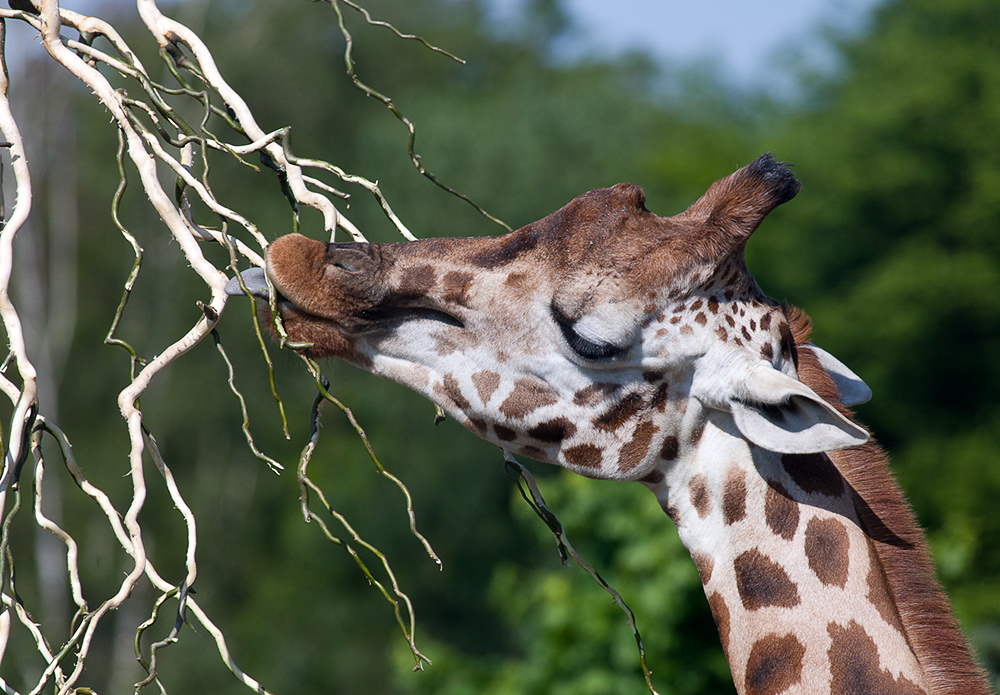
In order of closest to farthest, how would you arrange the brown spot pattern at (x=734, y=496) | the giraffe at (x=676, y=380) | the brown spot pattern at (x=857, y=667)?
1. the brown spot pattern at (x=857, y=667)
2. the giraffe at (x=676, y=380)
3. the brown spot pattern at (x=734, y=496)

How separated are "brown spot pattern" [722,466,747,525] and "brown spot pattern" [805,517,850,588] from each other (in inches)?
5.8

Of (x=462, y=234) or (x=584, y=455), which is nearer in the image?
(x=584, y=455)

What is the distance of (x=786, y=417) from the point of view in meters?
2.05

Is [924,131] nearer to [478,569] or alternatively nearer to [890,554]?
[478,569]

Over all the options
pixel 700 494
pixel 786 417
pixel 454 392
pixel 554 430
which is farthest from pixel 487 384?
pixel 786 417

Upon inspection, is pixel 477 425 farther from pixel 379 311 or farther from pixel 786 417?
pixel 786 417

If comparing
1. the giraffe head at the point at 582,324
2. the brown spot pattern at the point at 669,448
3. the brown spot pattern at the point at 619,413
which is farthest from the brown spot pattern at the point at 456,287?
the brown spot pattern at the point at 669,448

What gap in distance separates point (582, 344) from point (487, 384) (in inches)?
9.6

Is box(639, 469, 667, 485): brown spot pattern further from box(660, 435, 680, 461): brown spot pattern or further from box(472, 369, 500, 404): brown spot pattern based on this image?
box(472, 369, 500, 404): brown spot pattern

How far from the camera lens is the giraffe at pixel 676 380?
205cm

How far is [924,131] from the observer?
16.7 m

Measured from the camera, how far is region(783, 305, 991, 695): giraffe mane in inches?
78.1

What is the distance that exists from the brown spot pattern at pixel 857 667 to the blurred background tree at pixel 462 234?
41.3 ft

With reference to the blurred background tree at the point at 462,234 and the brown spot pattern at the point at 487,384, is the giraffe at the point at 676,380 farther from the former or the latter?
the blurred background tree at the point at 462,234
